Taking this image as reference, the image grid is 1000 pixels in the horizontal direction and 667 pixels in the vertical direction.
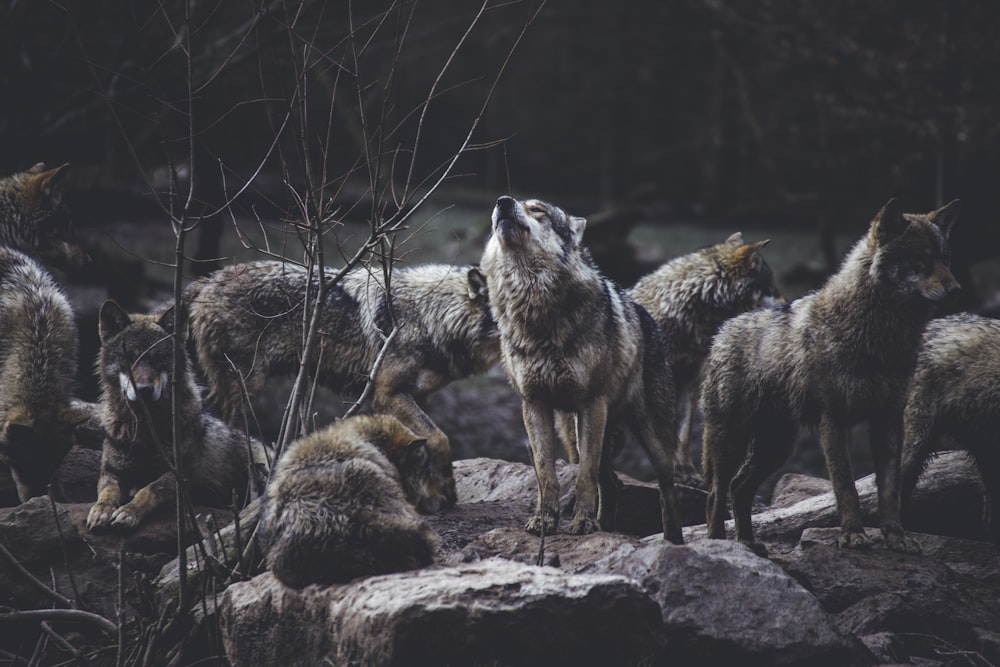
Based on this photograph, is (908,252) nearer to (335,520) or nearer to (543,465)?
(543,465)

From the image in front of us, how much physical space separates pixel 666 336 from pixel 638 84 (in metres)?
22.4

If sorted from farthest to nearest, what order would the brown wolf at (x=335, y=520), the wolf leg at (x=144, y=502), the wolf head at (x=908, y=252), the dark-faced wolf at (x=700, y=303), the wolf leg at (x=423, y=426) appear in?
the dark-faced wolf at (x=700, y=303), the wolf leg at (x=423, y=426), the wolf leg at (x=144, y=502), the wolf head at (x=908, y=252), the brown wolf at (x=335, y=520)

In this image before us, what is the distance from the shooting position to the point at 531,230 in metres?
6.87

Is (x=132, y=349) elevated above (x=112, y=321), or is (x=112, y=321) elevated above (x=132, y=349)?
(x=112, y=321)

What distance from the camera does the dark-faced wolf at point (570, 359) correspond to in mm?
6621

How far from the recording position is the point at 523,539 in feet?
20.4

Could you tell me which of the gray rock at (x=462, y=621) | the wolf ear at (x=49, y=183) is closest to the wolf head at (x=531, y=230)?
the gray rock at (x=462, y=621)

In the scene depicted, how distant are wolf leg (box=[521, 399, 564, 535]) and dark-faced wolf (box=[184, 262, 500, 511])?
199cm

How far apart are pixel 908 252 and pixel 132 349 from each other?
5.47 metres

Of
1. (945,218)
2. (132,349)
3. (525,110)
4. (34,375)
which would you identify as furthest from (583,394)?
(525,110)

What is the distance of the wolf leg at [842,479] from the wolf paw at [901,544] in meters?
0.15

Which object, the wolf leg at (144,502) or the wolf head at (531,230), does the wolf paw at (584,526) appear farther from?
the wolf leg at (144,502)

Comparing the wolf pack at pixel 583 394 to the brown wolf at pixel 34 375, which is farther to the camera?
the brown wolf at pixel 34 375

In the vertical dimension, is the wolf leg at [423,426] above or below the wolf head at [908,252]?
below
